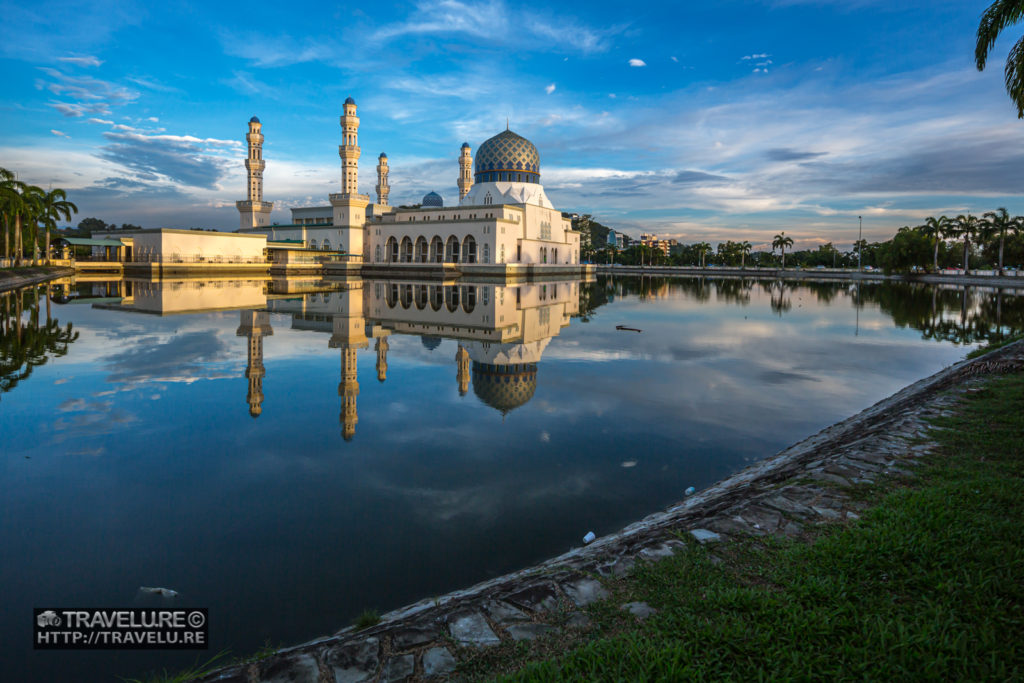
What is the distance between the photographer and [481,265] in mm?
54375

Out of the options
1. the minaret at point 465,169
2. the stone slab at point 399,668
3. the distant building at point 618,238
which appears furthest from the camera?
the distant building at point 618,238

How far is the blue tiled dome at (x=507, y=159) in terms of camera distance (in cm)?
6272

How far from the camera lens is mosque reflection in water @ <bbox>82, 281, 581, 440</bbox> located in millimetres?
10219

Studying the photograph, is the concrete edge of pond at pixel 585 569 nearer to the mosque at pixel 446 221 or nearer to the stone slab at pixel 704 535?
the stone slab at pixel 704 535

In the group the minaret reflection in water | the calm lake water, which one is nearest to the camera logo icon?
the calm lake water

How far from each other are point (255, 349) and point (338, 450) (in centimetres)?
808

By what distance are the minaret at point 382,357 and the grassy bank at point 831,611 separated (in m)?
8.25

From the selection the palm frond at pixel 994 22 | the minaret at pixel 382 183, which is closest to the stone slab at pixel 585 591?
the palm frond at pixel 994 22

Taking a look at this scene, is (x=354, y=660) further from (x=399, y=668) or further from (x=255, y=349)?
(x=255, y=349)

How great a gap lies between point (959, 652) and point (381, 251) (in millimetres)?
67166

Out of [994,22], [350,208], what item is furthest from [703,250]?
[994,22]

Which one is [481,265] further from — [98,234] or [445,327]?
[98,234]

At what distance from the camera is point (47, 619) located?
11.5 feet

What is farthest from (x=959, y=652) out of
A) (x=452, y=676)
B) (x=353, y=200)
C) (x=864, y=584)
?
(x=353, y=200)
